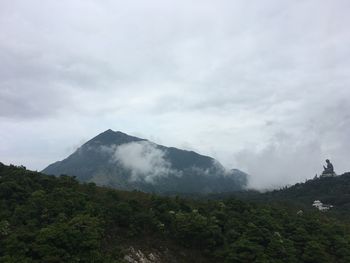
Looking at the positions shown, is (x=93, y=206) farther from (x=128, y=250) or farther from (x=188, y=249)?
(x=188, y=249)

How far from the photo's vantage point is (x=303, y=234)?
5081cm

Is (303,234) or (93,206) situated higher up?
(93,206)

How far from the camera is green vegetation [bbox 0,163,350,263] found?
124 feet

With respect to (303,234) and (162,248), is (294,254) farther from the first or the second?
(162,248)

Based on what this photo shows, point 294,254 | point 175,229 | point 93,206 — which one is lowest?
point 294,254

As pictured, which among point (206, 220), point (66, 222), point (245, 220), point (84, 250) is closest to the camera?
point (84, 250)

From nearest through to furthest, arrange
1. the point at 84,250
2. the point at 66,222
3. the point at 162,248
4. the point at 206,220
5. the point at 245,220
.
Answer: the point at 84,250
the point at 66,222
the point at 162,248
the point at 206,220
the point at 245,220

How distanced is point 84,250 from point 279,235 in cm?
2469

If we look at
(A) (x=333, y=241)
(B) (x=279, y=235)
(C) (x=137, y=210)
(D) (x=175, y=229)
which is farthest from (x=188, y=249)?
(A) (x=333, y=241)

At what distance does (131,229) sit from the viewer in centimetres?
4566

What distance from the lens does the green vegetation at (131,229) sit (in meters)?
37.8

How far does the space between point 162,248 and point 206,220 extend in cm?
714

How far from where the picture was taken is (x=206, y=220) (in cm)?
4906

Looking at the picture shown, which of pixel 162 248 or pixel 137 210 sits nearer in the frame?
pixel 162 248
